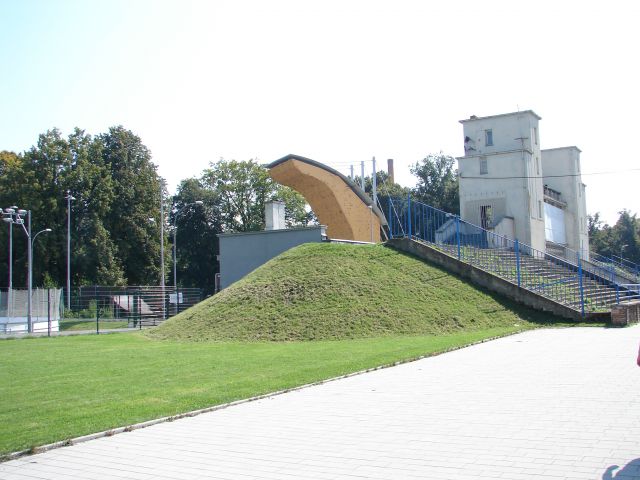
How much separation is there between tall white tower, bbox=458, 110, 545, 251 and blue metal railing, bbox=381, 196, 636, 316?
14.9 ft

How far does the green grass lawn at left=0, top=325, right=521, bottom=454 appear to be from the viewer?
8734 mm

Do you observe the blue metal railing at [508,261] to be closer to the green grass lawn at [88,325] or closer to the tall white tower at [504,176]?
the tall white tower at [504,176]

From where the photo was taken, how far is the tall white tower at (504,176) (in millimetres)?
37594

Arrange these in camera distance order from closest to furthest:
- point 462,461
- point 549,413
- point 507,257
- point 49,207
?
point 462,461 → point 549,413 → point 507,257 → point 49,207

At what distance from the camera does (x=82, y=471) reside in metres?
6.34

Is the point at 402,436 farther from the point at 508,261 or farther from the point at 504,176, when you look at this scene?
the point at 504,176

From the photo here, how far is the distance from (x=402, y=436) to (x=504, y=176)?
110 ft

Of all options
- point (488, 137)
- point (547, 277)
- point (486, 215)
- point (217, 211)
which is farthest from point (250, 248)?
point (217, 211)

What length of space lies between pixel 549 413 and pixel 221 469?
4.32m

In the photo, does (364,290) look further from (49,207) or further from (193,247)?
(193,247)

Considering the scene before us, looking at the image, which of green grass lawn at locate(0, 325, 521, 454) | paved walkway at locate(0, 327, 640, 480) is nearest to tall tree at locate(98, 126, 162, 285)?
green grass lawn at locate(0, 325, 521, 454)

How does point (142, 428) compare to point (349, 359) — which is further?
point (349, 359)

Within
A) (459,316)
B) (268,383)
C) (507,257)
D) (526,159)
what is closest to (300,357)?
(268,383)

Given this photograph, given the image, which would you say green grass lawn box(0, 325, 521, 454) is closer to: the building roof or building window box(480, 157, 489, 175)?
the building roof
